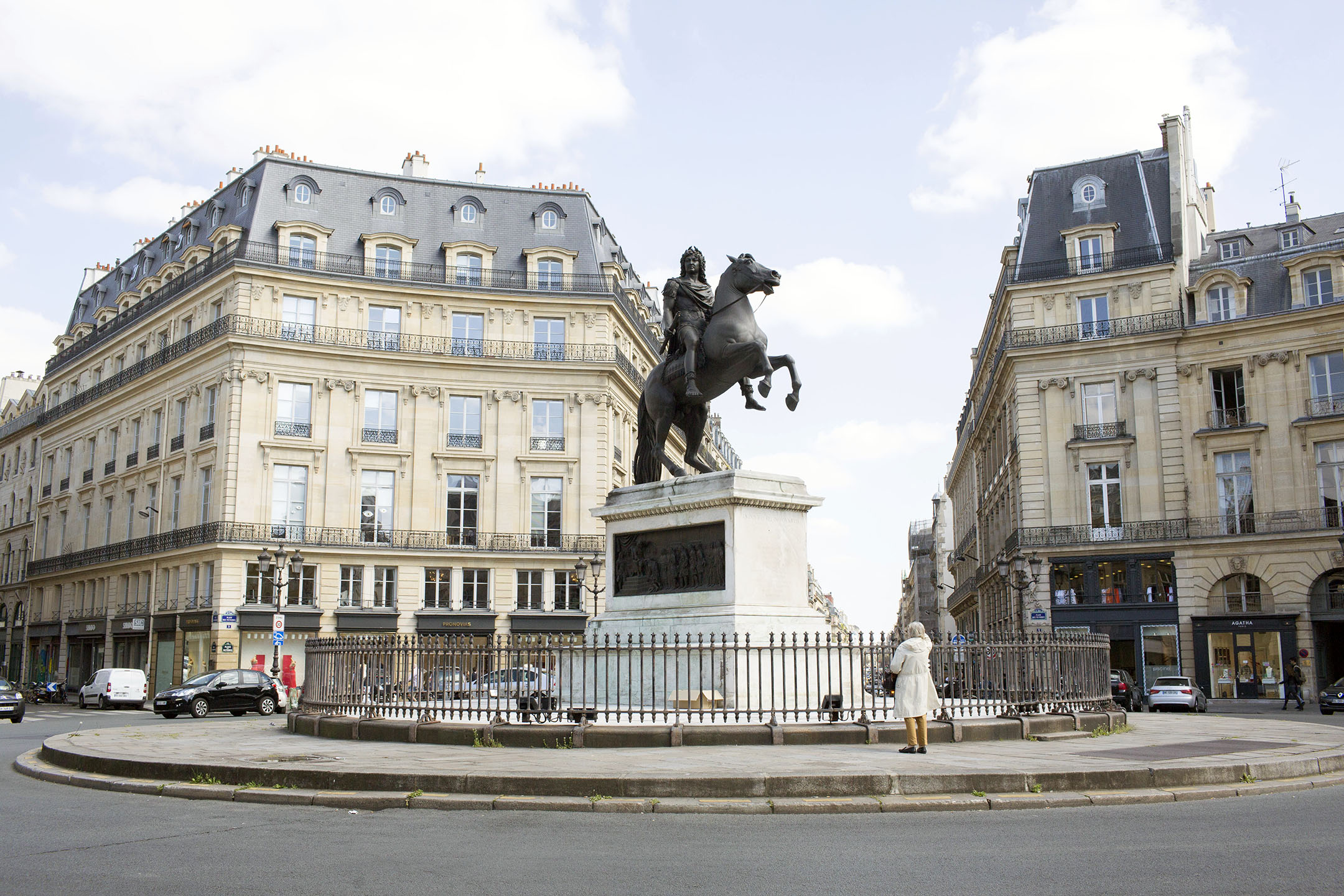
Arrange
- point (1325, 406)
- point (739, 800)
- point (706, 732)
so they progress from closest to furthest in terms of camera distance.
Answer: point (739, 800)
point (706, 732)
point (1325, 406)

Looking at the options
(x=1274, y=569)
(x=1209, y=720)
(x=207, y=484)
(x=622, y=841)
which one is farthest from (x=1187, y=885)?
(x=207, y=484)

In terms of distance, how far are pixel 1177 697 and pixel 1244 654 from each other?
12733 millimetres

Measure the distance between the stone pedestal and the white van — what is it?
29.9 meters

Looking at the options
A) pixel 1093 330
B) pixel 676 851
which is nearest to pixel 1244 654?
pixel 1093 330

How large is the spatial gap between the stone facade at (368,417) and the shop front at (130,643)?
0.14 m

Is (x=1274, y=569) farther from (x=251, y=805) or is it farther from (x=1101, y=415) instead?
(x=251, y=805)

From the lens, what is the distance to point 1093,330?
47594 mm

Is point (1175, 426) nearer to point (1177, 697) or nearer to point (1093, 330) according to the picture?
point (1093, 330)

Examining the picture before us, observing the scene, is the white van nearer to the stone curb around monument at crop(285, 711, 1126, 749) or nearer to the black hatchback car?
the black hatchback car

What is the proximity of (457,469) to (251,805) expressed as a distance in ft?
133

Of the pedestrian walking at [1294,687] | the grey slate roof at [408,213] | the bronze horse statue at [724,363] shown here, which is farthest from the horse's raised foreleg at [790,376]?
the grey slate roof at [408,213]

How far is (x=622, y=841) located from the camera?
7.91 metres

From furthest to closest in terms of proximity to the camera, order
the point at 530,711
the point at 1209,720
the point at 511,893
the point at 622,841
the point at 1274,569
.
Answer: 1. the point at 1274,569
2. the point at 1209,720
3. the point at 530,711
4. the point at 622,841
5. the point at 511,893

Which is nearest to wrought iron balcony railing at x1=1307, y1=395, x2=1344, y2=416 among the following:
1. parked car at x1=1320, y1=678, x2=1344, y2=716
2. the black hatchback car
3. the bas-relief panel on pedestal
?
parked car at x1=1320, y1=678, x2=1344, y2=716
